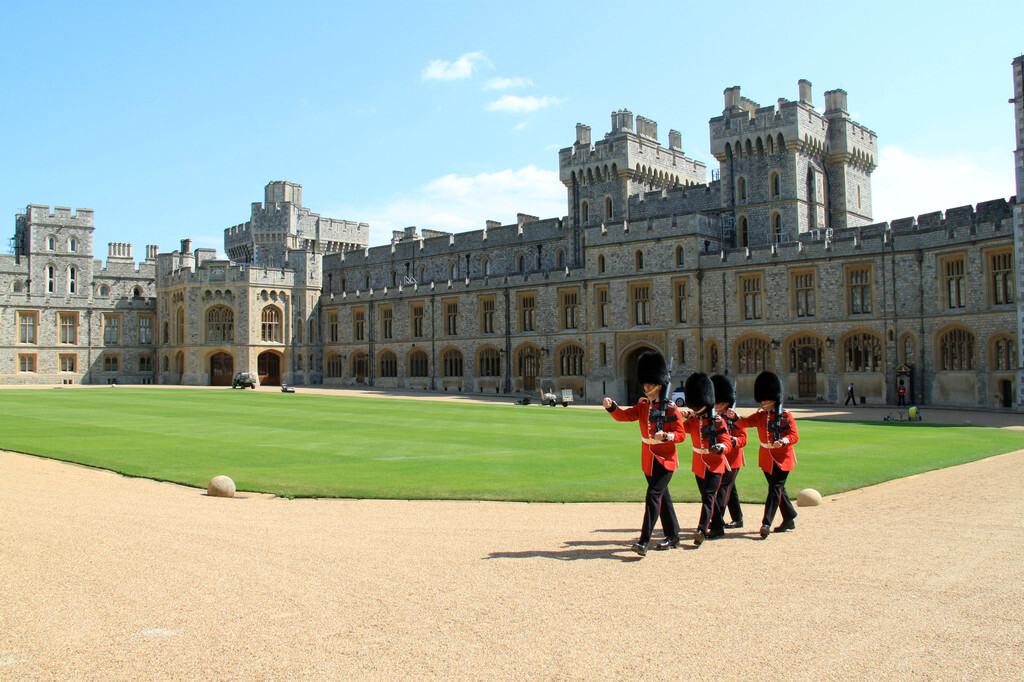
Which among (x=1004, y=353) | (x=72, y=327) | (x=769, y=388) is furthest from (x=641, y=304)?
(x=72, y=327)

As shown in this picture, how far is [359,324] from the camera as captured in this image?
56.3 m

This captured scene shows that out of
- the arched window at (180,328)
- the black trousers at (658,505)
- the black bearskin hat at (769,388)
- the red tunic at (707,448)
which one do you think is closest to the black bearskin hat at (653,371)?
the red tunic at (707,448)

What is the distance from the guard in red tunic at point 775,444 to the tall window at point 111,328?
197 ft

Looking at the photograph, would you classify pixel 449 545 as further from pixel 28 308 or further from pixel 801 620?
pixel 28 308

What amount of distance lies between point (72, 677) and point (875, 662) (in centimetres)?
462

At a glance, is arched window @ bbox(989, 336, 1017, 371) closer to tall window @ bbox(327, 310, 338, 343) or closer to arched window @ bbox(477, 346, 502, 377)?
arched window @ bbox(477, 346, 502, 377)

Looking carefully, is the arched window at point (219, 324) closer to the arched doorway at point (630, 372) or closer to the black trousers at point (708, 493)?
the arched doorway at point (630, 372)

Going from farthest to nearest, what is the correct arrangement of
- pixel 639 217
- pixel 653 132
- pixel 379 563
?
pixel 653 132 < pixel 639 217 < pixel 379 563

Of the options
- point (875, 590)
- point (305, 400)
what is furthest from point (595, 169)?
point (875, 590)

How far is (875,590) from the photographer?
6.48 meters

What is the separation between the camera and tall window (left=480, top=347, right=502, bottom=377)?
48156 mm

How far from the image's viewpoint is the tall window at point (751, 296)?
37.8m

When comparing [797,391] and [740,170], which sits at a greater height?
[740,170]

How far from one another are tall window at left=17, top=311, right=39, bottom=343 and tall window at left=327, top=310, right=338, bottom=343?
64.1 ft
